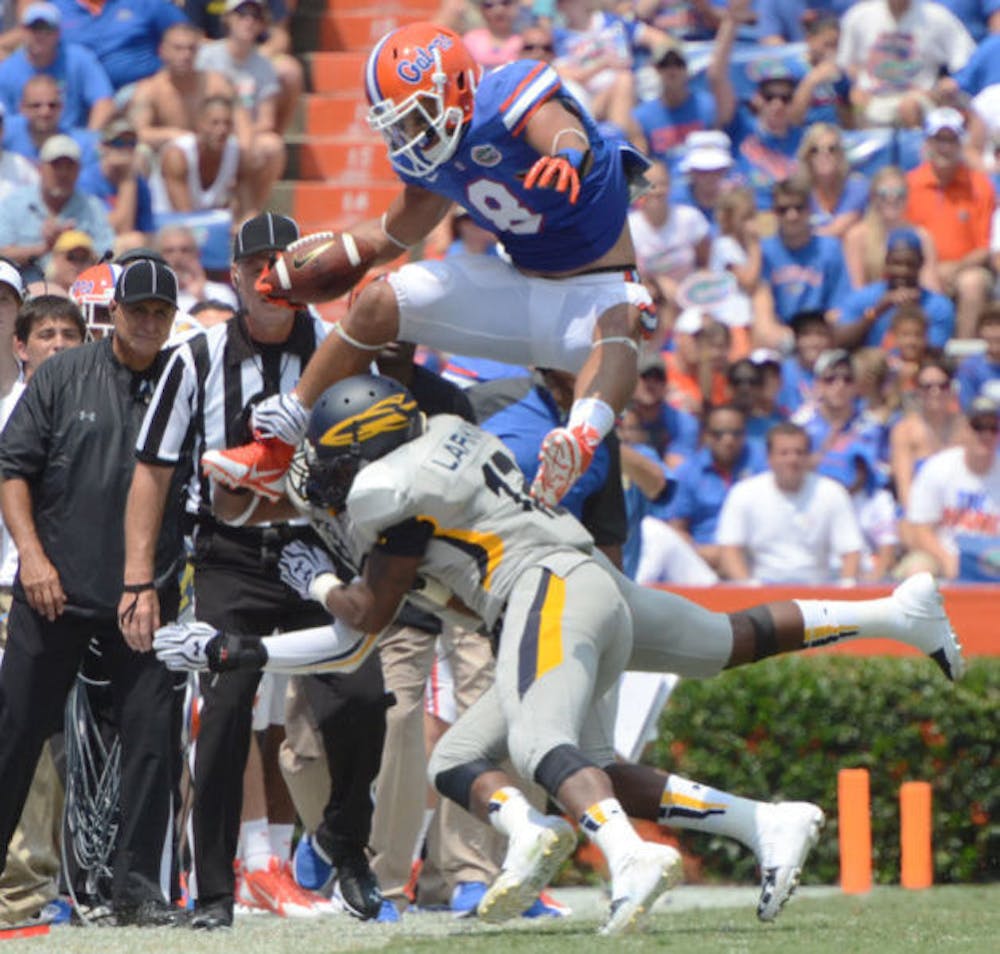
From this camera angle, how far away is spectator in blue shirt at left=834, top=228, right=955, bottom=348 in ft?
43.2

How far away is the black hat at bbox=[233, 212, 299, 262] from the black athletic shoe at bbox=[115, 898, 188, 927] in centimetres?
212

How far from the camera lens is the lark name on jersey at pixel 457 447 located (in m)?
6.48

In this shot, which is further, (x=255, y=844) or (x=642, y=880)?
(x=255, y=844)

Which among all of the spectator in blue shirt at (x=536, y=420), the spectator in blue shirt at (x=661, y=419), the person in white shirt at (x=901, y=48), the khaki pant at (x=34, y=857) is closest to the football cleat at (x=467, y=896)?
the spectator in blue shirt at (x=536, y=420)

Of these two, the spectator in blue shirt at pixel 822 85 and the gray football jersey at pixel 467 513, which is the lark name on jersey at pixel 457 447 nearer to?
the gray football jersey at pixel 467 513

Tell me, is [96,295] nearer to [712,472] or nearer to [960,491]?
[712,472]

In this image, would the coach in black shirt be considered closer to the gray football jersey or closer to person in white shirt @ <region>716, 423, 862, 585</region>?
the gray football jersey

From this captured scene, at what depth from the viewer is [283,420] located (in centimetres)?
712

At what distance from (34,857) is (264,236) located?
2.19 metres

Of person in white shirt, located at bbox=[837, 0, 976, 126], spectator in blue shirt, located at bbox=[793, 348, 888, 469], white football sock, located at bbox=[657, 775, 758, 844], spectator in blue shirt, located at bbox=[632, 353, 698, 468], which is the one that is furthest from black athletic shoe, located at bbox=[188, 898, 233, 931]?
person in white shirt, located at bbox=[837, 0, 976, 126]

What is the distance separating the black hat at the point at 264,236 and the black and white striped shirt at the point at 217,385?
24 centimetres

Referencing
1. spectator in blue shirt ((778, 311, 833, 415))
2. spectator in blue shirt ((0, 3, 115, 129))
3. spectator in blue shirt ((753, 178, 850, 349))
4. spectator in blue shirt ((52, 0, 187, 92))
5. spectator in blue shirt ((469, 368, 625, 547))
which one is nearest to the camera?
spectator in blue shirt ((469, 368, 625, 547))

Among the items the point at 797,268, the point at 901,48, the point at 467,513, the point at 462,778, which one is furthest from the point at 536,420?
the point at 901,48

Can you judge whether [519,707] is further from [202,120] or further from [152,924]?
[202,120]
